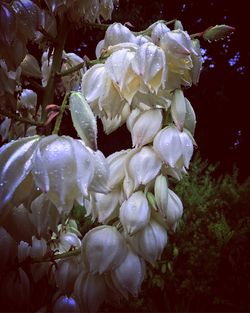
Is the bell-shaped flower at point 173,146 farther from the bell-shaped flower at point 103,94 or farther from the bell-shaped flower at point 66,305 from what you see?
the bell-shaped flower at point 66,305

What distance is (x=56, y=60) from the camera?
70cm

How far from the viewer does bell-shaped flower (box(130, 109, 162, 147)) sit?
601 millimetres

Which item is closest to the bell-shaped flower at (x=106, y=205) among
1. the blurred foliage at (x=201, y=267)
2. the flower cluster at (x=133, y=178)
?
the flower cluster at (x=133, y=178)

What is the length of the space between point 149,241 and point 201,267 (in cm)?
151

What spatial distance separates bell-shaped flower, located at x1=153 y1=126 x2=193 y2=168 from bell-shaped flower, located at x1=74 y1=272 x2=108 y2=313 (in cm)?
17

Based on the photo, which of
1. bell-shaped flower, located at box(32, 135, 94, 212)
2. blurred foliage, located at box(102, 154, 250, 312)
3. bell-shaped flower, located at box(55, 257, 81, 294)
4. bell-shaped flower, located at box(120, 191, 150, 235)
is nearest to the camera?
bell-shaped flower, located at box(32, 135, 94, 212)

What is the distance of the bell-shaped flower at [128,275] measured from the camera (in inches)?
22.8

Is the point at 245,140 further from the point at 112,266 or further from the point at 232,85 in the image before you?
the point at 112,266

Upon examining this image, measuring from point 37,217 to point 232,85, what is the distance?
15.4ft

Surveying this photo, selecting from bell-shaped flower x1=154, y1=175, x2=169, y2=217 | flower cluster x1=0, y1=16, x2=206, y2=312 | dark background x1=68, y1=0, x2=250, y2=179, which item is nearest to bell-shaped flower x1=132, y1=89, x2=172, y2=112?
flower cluster x1=0, y1=16, x2=206, y2=312

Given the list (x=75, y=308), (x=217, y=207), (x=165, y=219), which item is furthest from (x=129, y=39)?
(x=217, y=207)

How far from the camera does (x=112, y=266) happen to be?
579mm

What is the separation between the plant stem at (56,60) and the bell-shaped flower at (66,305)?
0.81 feet

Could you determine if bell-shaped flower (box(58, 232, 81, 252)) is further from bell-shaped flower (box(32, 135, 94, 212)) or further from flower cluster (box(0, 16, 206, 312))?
bell-shaped flower (box(32, 135, 94, 212))
